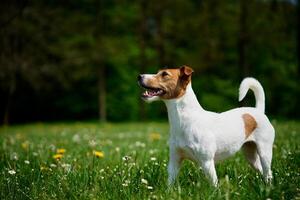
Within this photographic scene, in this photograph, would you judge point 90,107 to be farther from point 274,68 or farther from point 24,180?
point 24,180

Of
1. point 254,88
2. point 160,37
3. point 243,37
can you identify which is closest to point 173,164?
point 254,88

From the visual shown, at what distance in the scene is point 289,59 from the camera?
3444cm

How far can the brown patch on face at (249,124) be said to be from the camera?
5.51 metres

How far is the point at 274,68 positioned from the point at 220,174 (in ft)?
95.3

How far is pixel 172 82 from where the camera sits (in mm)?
5039

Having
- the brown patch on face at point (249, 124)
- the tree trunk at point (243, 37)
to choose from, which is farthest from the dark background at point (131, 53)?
the brown patch on face at point (249, 124)

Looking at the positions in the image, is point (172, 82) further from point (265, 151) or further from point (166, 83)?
point (265, 151)

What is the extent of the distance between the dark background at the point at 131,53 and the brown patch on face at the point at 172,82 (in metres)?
23.4

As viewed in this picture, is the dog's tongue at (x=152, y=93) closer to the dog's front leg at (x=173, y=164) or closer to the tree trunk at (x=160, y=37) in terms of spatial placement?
the dog's front leg at (x=173, y=164)

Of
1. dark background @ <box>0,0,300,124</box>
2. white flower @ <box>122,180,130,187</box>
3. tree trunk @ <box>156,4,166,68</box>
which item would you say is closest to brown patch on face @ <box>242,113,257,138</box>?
white flower @ <box>122,180,130,187</box>

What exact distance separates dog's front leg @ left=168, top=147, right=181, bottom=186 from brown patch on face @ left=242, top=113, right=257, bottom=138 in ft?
2.98

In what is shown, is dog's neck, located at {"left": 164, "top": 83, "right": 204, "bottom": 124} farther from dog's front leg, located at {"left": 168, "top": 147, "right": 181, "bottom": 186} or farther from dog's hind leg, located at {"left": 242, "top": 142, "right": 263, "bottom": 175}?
dog's hind leg, located at {"left": 242, "top": 142, "right": 263, "bottom": 175}

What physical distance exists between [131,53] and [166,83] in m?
29.9

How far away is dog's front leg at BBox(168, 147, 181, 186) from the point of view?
5094 millimetres
